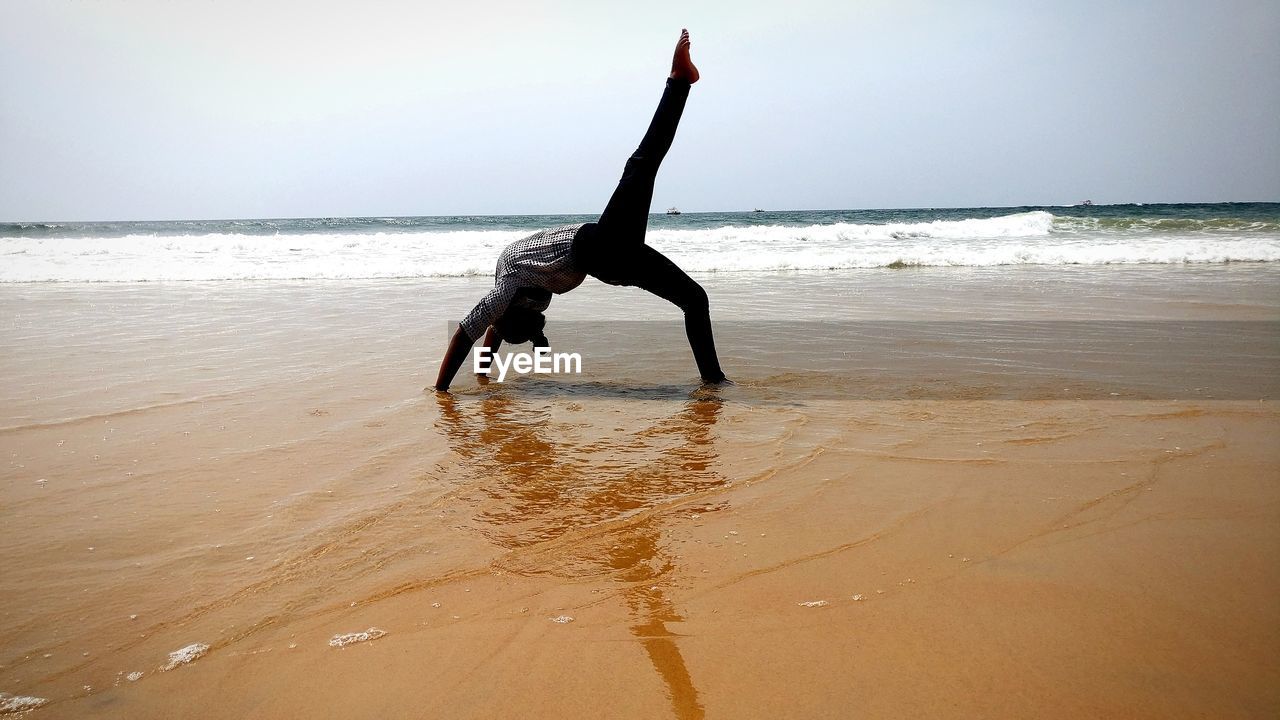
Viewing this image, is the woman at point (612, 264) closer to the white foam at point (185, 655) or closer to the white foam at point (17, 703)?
the white foam at point (185, 655)

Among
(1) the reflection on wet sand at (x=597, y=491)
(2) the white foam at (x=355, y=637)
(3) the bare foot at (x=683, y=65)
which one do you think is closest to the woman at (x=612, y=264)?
(3) the bare foot at (x=683, y=65)

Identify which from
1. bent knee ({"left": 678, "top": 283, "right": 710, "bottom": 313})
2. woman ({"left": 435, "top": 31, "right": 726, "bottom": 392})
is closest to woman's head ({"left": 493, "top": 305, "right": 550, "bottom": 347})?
woman ({"left": 435, "top": 31, "right": 726, "bottom": 392})

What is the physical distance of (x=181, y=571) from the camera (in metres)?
2.18

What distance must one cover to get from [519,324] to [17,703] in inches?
138

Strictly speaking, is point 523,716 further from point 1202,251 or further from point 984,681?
point 1202,251

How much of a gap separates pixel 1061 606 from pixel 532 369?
419 cm

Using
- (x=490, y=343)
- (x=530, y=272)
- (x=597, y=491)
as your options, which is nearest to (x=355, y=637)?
(x=597, y=491)

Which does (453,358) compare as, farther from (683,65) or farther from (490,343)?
(683,65)

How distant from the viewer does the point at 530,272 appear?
4.67 m

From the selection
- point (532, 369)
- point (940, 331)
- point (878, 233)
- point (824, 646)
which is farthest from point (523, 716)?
point (878, 233)

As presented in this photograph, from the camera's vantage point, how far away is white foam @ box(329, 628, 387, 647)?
5.91 ft

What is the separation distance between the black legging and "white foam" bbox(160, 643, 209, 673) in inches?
114

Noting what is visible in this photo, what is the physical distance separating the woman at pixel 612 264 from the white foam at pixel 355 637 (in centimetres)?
282

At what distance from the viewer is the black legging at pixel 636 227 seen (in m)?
4.33
